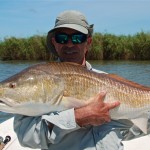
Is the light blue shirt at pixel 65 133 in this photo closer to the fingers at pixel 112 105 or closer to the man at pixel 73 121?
the man at pixel 73 121

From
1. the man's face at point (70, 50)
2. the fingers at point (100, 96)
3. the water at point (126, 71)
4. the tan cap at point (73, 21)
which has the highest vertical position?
the tan cap at point (73, 21)

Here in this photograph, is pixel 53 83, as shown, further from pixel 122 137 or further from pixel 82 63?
pixel 122 137

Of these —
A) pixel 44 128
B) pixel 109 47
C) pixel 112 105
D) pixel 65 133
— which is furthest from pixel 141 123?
pixel 109 47

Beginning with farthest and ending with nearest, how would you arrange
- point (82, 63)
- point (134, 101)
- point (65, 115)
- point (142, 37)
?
point (142, 37) → point (82, 63) → point (134, 101) → point (65, 115)

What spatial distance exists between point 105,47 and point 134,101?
36.1 meters

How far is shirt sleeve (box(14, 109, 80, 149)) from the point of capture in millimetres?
2650

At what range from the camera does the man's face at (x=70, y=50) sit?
296 cm

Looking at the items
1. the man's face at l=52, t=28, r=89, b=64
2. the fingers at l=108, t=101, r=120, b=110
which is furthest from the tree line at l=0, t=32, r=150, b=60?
the fingers at l=108, t=101, r=120, b=110

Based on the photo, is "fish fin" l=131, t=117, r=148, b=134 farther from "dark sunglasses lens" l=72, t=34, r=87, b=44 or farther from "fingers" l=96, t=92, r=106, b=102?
"dark sunglasses lens" l=72, t=34, r=87, b=44

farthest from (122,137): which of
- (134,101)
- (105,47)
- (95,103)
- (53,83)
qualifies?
(105,47)

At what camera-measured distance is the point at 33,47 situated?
40312 mm

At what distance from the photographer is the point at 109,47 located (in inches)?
1517

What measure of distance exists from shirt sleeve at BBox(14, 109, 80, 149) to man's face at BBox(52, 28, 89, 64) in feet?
1.68

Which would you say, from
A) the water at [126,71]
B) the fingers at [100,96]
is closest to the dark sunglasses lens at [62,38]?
the fingers at [100,96]
